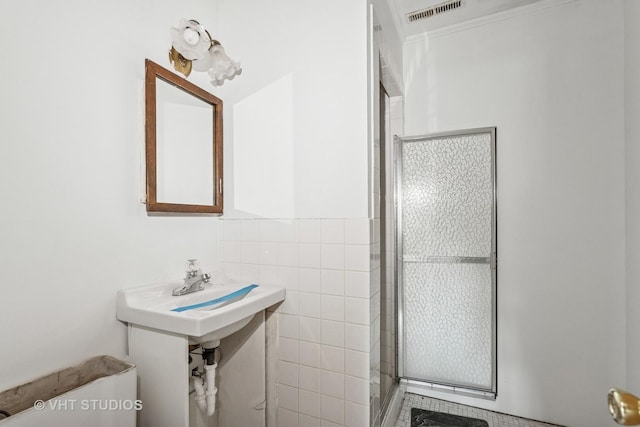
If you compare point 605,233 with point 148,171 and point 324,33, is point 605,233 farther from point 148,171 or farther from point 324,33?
point 148,171

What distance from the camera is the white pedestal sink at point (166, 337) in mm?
972

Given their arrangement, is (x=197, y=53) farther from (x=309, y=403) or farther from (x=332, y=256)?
(x=309, y=403)

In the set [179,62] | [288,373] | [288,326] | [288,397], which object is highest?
→ [179,62]

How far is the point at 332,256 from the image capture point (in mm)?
1310

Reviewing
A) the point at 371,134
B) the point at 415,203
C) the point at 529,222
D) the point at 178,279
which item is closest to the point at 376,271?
the point at 371,134

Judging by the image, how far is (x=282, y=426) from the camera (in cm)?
140

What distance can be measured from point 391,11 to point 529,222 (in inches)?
58.5

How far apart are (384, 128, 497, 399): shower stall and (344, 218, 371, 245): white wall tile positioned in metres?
0.71

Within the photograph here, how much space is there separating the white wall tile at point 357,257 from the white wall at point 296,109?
15 cm

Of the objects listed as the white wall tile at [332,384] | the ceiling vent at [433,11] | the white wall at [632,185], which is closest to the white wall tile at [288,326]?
the white wall tile at [332,384]

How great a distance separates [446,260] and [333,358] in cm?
103

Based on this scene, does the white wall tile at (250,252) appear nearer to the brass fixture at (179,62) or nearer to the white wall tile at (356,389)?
the white wall tile at (356,389)

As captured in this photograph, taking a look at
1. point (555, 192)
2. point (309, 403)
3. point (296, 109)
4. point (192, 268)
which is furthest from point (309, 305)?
point (555, 192)

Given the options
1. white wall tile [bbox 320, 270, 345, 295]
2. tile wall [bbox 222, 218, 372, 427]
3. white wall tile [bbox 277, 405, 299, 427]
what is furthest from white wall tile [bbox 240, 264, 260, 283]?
white wall tile [bbox 277, 405, 299, 427]
